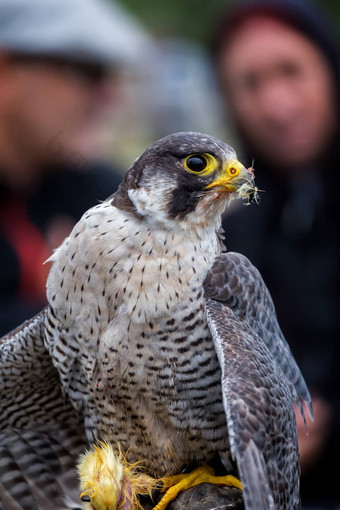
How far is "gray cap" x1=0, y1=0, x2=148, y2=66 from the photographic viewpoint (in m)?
4.52

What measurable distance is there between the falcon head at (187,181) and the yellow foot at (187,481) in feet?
2.81

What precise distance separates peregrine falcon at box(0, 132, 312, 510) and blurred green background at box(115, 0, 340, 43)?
13164 mm

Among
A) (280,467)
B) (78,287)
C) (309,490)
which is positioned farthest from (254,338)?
(309,490)

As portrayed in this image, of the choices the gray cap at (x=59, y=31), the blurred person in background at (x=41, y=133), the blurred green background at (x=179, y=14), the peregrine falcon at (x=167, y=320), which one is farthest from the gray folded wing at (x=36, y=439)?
the blurred green background at (x=179, y=14)

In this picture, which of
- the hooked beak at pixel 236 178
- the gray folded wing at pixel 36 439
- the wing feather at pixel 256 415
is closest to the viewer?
the wing feather at pixel 256 415

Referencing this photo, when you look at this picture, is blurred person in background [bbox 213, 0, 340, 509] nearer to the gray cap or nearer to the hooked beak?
the gray cap

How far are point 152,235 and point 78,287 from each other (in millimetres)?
298

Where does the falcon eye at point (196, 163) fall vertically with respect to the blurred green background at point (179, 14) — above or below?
below

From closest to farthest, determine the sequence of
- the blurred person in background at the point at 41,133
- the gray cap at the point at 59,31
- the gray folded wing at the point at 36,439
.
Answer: the gray folded wing at the point at 36,439
the blurred person in background at the point at 41,133
the gray cap at the point at 59,31

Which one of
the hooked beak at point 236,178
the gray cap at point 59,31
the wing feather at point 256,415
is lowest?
the wing feather at point 256,415

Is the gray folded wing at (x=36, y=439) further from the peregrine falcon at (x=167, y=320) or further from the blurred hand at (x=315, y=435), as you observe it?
the blurred hand at (x=315, y=435)

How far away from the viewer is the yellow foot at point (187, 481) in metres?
2.72

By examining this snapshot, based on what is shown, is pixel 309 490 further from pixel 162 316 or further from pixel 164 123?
pixel 164 123

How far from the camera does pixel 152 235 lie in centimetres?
265
